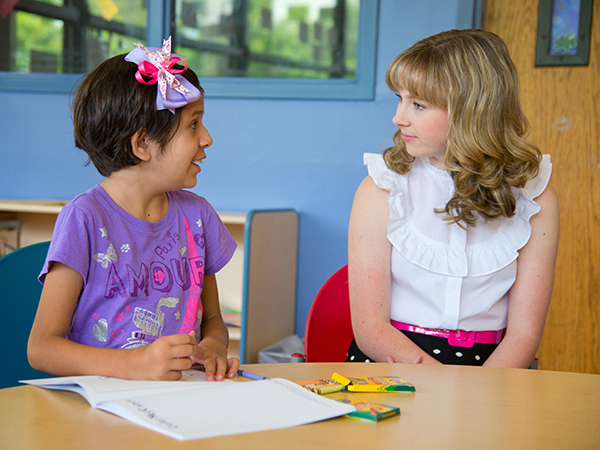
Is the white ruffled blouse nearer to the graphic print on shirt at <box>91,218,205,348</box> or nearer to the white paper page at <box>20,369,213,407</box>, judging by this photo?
the graphic print on shirt at <box>91,218,205,348</box>

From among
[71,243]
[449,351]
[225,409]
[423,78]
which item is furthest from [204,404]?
[423,78]

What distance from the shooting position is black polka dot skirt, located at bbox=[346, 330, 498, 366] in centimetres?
123

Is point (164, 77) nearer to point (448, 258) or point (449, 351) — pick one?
point (448, 258)

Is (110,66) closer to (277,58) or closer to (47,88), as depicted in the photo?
(277,58)

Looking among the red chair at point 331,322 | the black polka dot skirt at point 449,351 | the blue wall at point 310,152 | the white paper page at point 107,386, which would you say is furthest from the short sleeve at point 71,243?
the blue wall at point 310,152

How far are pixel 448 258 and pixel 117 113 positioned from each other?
2.44ft

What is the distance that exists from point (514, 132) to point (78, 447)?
3.61 feet

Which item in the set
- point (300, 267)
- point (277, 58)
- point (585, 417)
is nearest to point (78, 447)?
point (585, 417)

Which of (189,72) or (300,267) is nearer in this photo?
(189,72)

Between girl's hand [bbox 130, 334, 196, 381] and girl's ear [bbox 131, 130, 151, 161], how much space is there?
1.42 ft

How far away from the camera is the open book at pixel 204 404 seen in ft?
1.94

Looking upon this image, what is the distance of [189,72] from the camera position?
1.15m

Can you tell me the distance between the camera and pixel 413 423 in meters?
0.65

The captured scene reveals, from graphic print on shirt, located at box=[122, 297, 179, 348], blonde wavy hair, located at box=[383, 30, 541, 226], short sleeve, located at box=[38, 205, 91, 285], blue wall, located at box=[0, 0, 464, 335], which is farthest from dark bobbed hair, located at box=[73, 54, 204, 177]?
blue wall, located at box=[0, 0, 464, 335]
